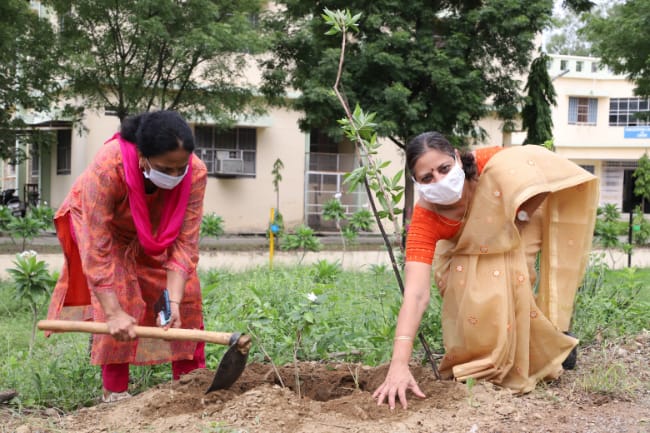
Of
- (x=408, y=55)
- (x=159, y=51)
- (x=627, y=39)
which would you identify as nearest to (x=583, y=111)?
(x=627, y=39)

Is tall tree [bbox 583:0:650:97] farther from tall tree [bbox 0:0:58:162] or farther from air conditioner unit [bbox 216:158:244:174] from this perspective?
tall tree [bbox 0:0:58:162]

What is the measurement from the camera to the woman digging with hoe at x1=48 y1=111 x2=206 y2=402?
2.99m

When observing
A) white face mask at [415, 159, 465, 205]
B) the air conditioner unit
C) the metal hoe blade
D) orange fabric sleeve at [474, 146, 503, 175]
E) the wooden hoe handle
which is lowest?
the metal hoe blade

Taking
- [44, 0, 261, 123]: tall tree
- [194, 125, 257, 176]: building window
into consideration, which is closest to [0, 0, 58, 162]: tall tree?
[44, 0, 261, 123]: tall tree

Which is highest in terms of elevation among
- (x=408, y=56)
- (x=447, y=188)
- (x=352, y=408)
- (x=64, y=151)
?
(x=408, y=56)

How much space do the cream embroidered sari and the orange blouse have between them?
0.06 meters

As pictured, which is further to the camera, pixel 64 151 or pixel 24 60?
pixel 64 151

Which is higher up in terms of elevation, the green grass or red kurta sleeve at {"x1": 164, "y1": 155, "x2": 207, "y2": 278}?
red kurta sleeve at {"x1": 164, "y1": 155, "x2": 207, "y2": 278}

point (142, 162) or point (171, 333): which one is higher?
point (142, 162)

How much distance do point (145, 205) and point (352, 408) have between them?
1.25 m

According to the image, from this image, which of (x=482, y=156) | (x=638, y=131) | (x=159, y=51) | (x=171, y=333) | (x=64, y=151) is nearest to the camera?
(x=171, y=333)

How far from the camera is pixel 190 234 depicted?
3.34 m

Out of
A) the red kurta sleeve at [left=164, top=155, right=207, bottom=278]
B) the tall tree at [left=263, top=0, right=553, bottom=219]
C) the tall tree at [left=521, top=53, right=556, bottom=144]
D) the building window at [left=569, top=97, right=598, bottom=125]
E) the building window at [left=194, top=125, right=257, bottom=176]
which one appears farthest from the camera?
the building window at [left=569, top=97, right=598, bottom=125]

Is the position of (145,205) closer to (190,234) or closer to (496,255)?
(190,234)
